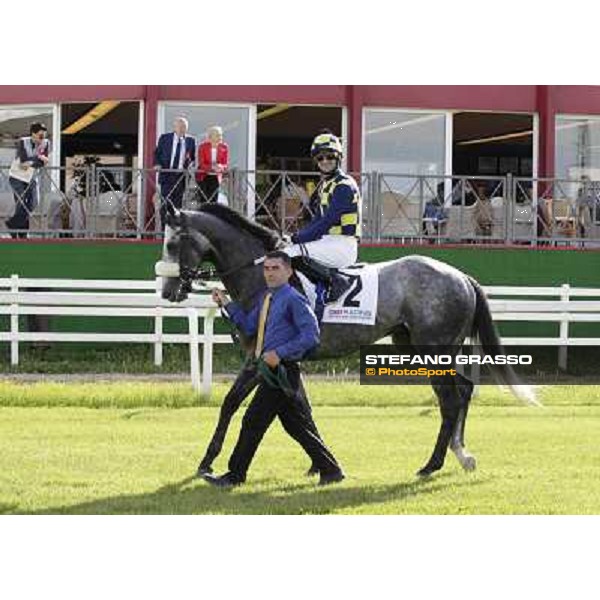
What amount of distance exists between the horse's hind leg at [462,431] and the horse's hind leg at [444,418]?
0.11 ft

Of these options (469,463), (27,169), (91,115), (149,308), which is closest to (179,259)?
(469,463)

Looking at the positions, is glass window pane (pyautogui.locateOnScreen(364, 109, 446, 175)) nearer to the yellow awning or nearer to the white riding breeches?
the yellow awning

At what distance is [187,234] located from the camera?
943 cm

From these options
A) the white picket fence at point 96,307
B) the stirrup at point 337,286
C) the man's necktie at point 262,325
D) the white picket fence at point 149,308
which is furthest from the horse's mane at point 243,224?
the white picket fence at point 96,307

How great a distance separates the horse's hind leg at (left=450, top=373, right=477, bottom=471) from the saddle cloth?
863mm

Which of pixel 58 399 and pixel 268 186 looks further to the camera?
pixel 268 186

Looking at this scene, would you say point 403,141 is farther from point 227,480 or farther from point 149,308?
point 227,480

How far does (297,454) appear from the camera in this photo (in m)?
10.2

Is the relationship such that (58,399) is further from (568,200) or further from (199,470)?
(568,200)

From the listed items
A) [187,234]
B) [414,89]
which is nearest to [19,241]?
[414,89]

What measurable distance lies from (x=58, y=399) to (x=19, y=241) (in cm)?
414

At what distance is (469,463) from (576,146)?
35.8 ft

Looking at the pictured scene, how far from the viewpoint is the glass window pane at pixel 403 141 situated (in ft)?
62.0

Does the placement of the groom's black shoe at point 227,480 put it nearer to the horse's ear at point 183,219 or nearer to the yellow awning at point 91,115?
the horse's ear at point 183,219
